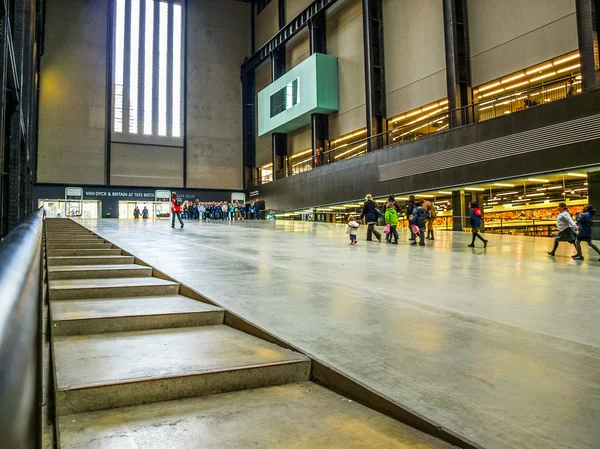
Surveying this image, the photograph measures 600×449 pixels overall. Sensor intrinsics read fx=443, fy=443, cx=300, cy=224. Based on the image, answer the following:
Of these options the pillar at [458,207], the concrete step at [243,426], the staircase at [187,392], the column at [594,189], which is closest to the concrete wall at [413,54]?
the pillar at [458,207]

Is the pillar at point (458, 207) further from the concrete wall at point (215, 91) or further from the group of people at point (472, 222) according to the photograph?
the concrete wall at point (215, 91)

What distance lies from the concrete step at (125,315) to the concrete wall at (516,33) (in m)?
20.8

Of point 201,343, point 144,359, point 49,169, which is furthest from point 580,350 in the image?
point 49,169

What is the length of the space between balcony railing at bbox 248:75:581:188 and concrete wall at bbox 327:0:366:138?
8.49 ft

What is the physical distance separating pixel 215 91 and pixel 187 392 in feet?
152

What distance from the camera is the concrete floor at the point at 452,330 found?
2.50 metres

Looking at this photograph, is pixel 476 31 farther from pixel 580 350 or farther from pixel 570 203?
pixel 580 350

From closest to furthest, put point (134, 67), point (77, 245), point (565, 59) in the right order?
point (77, 245) → point (565, 59) → point (134, 67)

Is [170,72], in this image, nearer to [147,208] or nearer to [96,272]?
[147,208]

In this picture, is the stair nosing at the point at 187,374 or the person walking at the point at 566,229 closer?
the stair nosing at the point at 187,374

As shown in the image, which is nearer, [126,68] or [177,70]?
[126,68]

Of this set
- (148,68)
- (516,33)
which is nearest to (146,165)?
(148,68)

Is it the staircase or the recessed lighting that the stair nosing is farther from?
the recessed lighting

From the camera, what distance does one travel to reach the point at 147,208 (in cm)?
4338
